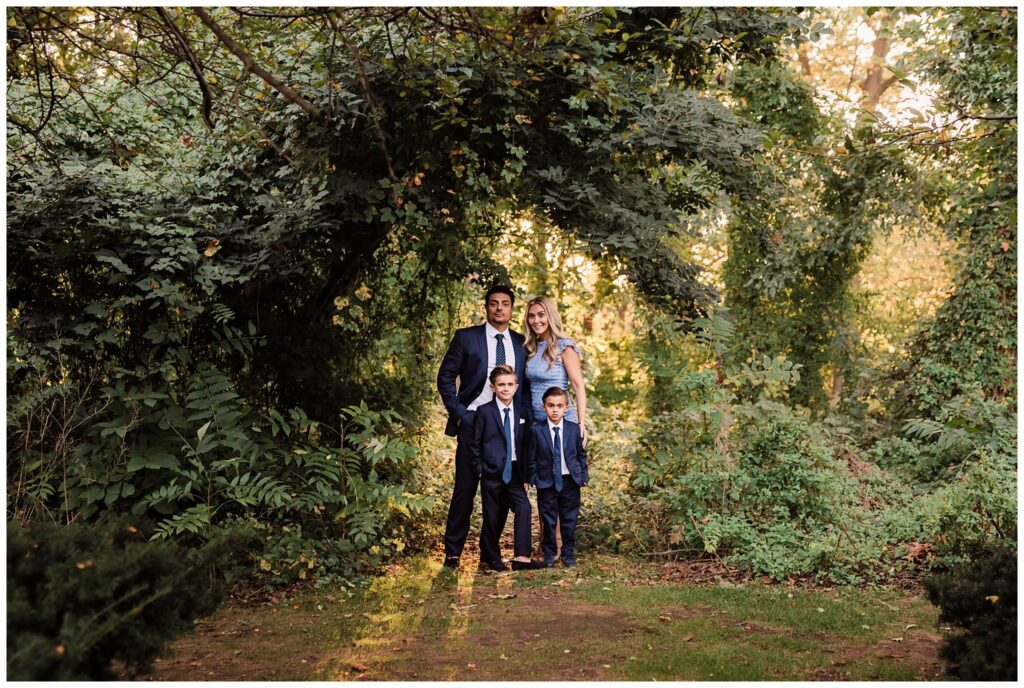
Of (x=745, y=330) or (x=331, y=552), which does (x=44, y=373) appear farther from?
(x=745, y=330)

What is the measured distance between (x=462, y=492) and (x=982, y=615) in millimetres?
3609

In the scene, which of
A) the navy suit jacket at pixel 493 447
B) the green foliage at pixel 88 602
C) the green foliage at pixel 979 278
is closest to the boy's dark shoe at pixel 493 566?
the navy suit jacket at pixel 493 447

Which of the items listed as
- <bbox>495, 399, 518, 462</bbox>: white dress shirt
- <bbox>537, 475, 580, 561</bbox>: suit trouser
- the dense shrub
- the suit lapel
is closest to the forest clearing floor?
<bbox>537, 475, 580, 561</bbox>: suit trouser

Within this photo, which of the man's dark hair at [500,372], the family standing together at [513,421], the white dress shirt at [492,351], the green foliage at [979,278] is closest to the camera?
the man's dark hair at [500,372]

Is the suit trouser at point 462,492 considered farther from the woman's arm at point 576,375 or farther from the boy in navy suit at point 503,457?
the woman's arm at point 576,375

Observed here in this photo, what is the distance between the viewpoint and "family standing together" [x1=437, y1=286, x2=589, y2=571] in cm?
649

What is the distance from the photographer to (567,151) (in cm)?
712

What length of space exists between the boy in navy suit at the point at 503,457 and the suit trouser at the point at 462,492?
0.19 feet

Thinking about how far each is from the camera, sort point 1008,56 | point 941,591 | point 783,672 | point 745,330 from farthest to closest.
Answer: point 745,330 → point 1008,56 → point 783,672 → point 941,591

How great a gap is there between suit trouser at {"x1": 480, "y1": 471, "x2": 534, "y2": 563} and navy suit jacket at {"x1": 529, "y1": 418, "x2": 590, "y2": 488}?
0.17 meters

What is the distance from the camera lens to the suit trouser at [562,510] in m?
6.74

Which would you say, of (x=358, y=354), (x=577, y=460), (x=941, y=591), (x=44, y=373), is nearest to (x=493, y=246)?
(x=358, y=354)

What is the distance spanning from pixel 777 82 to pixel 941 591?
10.2 meters

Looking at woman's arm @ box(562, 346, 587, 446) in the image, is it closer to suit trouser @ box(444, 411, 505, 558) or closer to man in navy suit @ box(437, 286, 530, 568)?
man in navy suit @ box(437, 286, 530, 568)
